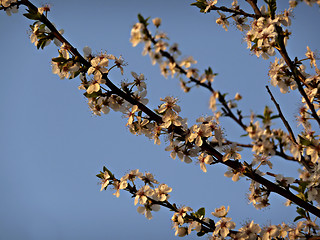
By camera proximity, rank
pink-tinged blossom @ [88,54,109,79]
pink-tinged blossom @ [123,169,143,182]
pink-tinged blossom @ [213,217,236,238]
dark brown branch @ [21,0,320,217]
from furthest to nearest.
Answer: pink-tinged blossom @ [123,169,143,182] → pink-tinged blossom @ [88,54,109,79] → pink-tinged blossom @ [213,217,236,238] → dark brown branch @ [21,0,320,217]

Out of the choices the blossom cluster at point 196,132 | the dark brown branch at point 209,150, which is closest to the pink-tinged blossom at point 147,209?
the blossom cluster at point 196,132

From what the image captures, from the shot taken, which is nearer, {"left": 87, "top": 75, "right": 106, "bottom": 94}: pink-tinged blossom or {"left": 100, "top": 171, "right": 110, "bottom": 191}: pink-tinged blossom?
{"left": 87, "top": 75, "right": 106, "bottom": 94}: pink-tinged blossom

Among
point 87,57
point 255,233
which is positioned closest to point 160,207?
point 255,233

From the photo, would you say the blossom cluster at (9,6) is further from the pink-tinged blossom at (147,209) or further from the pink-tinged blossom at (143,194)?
the pink-tinged blossom at (147,209)

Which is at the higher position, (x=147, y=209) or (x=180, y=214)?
(x=180, y=214)

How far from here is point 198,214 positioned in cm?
318

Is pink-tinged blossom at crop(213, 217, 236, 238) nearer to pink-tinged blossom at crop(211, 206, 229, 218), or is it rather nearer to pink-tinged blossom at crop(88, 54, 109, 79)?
pink-tinged blossom at crop(211, 206, 229, 218)

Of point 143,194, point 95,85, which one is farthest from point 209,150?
point 95,85

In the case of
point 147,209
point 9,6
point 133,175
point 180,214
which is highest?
point 9,6

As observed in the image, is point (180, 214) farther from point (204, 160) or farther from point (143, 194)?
point (204, 160)

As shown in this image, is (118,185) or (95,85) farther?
(118,185)

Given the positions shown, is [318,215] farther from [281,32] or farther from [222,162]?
[281,32]

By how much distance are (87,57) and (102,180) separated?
1.22 meters

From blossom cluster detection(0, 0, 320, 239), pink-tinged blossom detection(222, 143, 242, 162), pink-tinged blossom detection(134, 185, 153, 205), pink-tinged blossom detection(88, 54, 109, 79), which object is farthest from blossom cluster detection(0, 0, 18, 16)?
pink-tinged blossom detection(222, 143, 242, 162)
